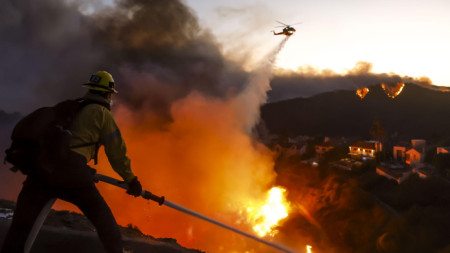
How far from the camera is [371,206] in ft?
92.0

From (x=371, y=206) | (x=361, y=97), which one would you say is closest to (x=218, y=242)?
(x=371, y=206)

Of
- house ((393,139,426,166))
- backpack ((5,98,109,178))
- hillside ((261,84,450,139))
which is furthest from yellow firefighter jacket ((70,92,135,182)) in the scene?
hillside ((261,84,450,139))

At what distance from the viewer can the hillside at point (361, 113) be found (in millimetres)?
82625

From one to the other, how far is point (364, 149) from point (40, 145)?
55.2 meters

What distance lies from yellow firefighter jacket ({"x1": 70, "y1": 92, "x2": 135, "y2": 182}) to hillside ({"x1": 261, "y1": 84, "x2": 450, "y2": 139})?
258ft

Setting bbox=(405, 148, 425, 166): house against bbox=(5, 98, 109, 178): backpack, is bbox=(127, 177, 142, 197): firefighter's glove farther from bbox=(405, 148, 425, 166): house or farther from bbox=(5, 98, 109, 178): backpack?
bbox=(405, 148, 425, 166): house

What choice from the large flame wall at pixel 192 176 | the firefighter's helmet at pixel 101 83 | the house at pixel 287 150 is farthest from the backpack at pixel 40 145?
the house at pixel 287 150

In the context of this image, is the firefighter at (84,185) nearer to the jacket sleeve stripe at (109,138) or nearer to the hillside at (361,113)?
the jacket sleeve stripe at (109,138)

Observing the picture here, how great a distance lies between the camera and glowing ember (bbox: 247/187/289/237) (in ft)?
87.2

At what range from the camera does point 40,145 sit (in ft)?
8.92

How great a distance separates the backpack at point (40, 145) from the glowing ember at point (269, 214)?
25.3 meters

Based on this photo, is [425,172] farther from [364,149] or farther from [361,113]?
[361,113]

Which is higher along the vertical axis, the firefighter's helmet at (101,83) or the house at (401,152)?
the house at (401,152)

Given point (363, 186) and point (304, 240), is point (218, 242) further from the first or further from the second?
point (363, 186)
